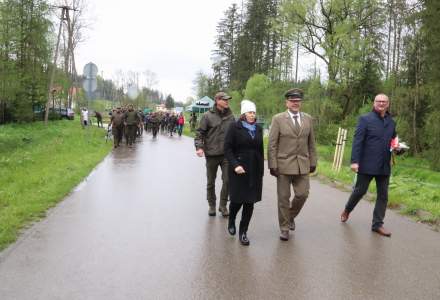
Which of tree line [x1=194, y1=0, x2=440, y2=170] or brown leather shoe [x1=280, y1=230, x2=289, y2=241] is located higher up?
tree line [x1=194, y1=0, x2=440, y2=170]

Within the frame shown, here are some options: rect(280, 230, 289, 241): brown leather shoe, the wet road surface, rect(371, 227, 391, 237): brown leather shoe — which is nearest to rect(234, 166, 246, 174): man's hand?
the wet road surface

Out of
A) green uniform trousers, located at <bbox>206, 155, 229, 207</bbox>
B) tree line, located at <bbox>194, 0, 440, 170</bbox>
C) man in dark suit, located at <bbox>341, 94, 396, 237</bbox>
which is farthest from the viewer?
tree line, located at <bbox>194, 0, 440, 170</bbox>

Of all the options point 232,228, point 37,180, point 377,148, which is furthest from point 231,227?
point 37,180

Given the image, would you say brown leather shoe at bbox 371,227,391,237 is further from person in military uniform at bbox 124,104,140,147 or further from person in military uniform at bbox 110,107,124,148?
person in military uniform at bbox 124,104,140,147

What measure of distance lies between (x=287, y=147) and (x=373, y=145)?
129 cm

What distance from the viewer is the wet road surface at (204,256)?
15.1 ft

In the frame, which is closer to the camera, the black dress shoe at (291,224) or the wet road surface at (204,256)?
the wet road surface at (204,256)

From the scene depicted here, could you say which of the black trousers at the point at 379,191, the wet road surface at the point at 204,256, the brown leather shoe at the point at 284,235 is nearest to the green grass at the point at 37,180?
the wet road surface at the point at 204,256

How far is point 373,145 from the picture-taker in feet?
22.6

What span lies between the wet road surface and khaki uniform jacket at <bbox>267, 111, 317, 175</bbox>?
0.93 meters

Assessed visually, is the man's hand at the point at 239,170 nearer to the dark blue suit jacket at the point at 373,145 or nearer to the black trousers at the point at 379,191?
the dark blue suit jacket at the point at 373,145

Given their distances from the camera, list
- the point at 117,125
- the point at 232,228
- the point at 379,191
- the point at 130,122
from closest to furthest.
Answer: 1. the point at 232,228
2. the point at 379,191
3. the point at 117,125
4. the point at 130,122

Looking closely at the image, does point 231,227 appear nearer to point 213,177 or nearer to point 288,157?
point 288,157

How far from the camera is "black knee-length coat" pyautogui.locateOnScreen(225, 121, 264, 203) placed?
6211mm
